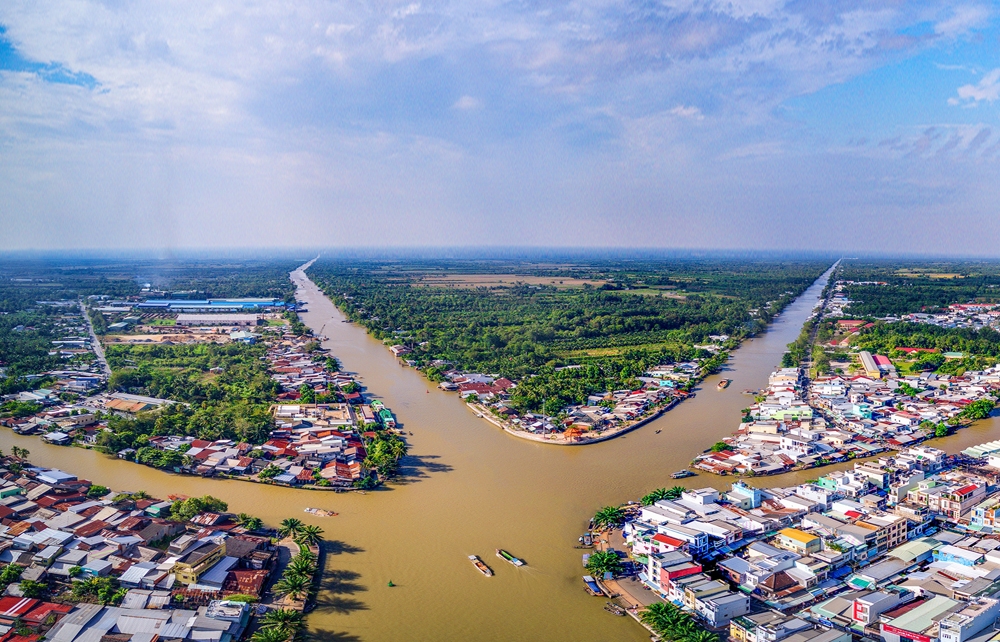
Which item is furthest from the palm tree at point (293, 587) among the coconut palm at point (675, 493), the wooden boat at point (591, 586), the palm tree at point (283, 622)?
the coconut palm at point (675, 493)

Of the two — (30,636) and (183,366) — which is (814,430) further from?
(183,366)

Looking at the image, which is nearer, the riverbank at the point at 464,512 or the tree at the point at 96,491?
the riverbank at the point at 464,512

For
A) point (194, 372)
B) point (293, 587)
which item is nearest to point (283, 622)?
point (293, 587)

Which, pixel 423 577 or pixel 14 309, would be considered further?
pixel 14 309

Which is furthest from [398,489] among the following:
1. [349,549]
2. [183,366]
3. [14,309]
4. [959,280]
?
[959,280]

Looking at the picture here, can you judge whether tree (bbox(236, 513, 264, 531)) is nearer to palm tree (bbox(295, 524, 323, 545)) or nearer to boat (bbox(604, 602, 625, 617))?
palm tree (bbox(295, 524, 323, 545))

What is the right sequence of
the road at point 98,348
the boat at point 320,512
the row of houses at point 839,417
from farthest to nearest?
the road at point 98,348, the row of houses at point 839,417, the boat at point 320,512

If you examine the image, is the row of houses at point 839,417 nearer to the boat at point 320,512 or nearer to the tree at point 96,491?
the boat at point 320,512

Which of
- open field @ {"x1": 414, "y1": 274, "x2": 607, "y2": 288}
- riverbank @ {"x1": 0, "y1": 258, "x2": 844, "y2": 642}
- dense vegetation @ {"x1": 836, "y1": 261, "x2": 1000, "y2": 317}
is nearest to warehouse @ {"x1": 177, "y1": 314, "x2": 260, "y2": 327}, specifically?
riverbank @ {"x1": 0, "y1": 258, "x2": 844, "y2": 642}
